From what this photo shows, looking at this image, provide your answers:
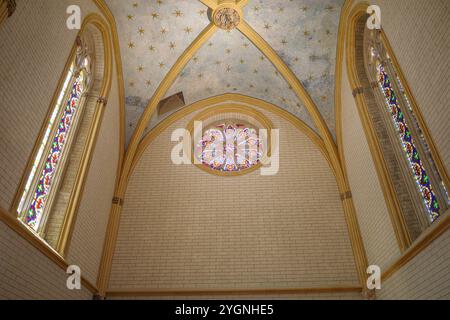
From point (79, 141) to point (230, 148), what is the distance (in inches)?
Answer: 174

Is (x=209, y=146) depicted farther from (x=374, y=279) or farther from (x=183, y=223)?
(x=374, y=279)

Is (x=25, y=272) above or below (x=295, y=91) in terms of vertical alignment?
below

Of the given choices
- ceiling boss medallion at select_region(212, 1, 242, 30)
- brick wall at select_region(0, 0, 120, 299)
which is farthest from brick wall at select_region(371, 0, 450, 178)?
brick wall at select_region(0, 0, 120, 299)

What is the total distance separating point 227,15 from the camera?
30.6 feet

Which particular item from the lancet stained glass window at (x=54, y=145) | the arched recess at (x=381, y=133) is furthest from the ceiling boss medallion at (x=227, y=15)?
the lancet stained glass window at (x=54, y=145)

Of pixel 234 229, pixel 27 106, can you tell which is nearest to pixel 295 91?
pixel 234 229

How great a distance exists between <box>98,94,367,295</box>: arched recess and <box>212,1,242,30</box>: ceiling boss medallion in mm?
2583

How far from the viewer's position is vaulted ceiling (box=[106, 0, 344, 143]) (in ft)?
30.0

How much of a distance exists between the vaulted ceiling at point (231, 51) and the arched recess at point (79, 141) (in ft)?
2.51

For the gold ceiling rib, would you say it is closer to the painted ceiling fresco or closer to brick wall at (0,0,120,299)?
the painted ceiling fresco

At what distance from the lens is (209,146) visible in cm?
1110

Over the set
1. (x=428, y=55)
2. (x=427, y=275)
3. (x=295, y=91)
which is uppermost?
(x=295, y=91)

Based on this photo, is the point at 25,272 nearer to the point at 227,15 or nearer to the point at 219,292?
the point at 219,292

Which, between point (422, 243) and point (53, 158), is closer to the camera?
point (422, 243)
